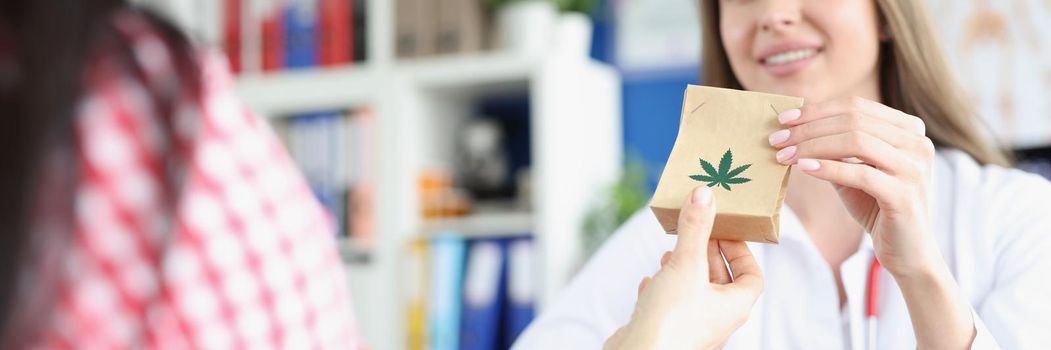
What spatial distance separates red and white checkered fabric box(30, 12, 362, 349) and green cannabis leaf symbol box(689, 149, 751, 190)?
33 cm

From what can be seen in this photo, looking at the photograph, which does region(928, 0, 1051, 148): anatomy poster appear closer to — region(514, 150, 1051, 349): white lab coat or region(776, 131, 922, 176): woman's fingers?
region(514, 150, 1051, 349): white lab coat

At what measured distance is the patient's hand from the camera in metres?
0.78

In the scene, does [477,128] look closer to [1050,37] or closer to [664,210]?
[1050,37]

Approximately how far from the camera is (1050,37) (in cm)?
222

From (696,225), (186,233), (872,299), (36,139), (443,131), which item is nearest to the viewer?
(36,139)

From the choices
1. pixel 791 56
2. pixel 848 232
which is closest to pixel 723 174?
pixel 791 56

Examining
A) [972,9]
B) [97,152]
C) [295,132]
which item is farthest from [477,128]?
[97,152]

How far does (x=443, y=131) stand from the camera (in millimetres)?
2809

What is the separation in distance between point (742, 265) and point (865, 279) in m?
0.30

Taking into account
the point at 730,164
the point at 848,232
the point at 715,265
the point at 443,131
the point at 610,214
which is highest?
the point at 730,164

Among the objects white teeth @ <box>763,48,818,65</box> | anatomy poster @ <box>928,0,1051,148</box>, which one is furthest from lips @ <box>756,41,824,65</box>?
anatomy poster @ <box>928,0,1051,148</box>

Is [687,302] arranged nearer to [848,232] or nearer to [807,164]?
[807,164]

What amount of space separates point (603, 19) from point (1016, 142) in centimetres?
117

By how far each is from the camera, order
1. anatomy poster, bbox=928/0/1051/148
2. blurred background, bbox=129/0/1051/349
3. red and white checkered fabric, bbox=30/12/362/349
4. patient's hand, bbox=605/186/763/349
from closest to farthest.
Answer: red and white checkered fabric, bbox=30/12/362/349, patient's hand, bbox=605/186/763/349, anatomy poster, bbox=928/0/1051/148, blurred background, bbox=129/0/1051/349
